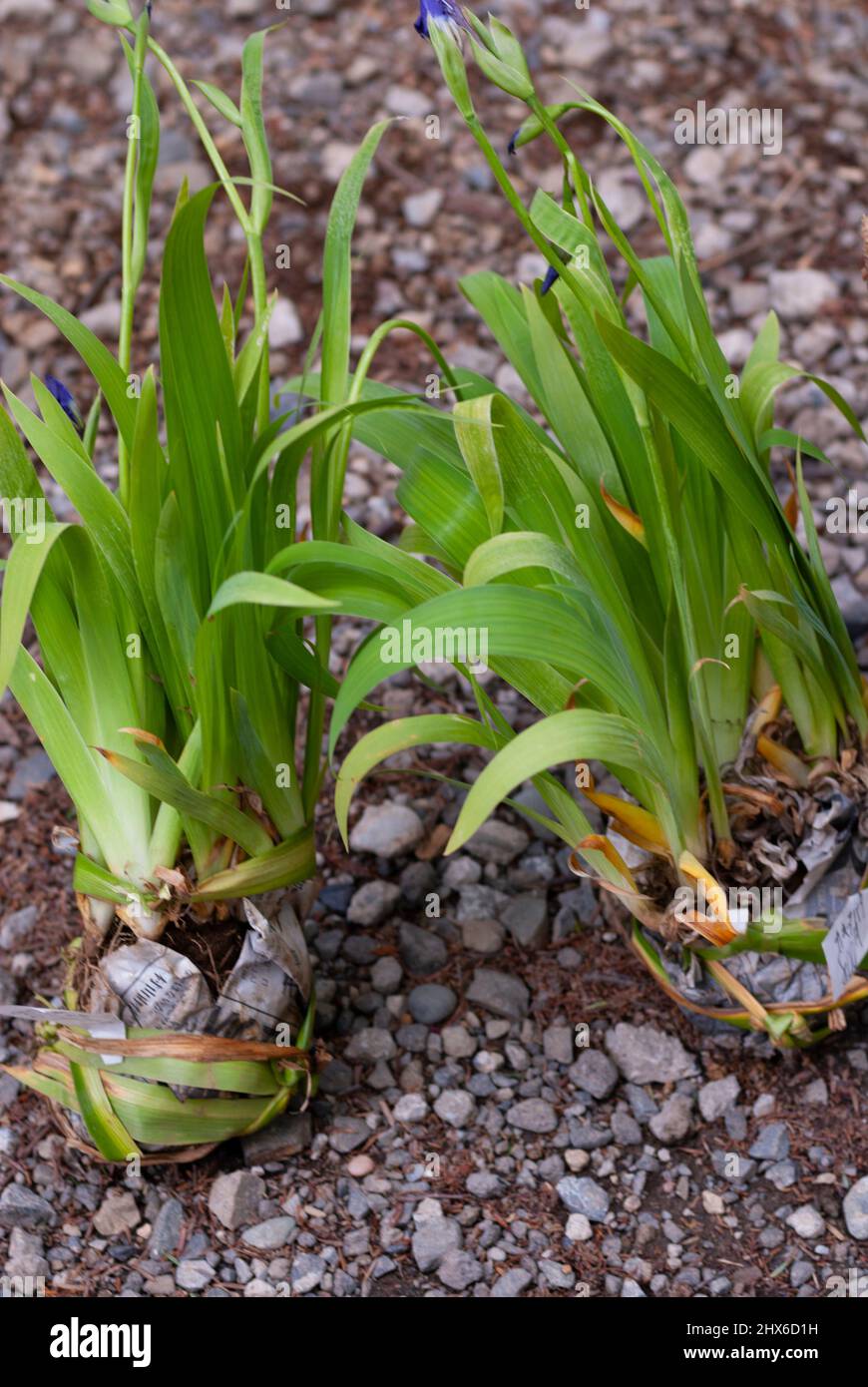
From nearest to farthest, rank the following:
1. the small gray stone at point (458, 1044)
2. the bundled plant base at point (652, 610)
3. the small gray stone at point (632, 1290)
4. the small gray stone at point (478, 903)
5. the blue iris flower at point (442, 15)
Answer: the blue iris flower at point (442, 15), the bundled plant base at point (652, 610), the small gray stone at point (632, 1290), the small gray stone at point (458, 1044), the small gray stone at point (478, 903)

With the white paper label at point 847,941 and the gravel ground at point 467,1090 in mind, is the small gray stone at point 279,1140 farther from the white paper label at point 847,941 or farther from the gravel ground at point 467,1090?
the white paper label at point 847,941

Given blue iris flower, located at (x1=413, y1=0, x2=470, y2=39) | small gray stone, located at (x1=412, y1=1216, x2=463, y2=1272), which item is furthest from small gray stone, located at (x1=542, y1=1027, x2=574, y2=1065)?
blue iris flower, located at (x1=413, y1=0, x2=470, y2=39)

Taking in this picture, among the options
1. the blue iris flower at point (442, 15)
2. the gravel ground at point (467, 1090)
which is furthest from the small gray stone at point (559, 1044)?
the blue iris flower at point (442, 15)

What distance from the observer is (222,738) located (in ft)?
4.36

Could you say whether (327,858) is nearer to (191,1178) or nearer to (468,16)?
(191,1178)

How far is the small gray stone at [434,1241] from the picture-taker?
1388mm

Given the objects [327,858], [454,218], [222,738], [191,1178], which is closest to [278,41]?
[454,218]

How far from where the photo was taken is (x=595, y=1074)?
1530 millimetres

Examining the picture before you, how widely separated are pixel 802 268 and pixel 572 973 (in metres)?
1.43

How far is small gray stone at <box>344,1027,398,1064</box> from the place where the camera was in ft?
5.14

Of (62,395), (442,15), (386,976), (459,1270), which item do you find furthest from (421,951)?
(442,15)

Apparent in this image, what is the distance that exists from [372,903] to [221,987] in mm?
323

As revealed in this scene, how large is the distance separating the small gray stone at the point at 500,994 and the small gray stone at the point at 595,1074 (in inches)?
3.5
